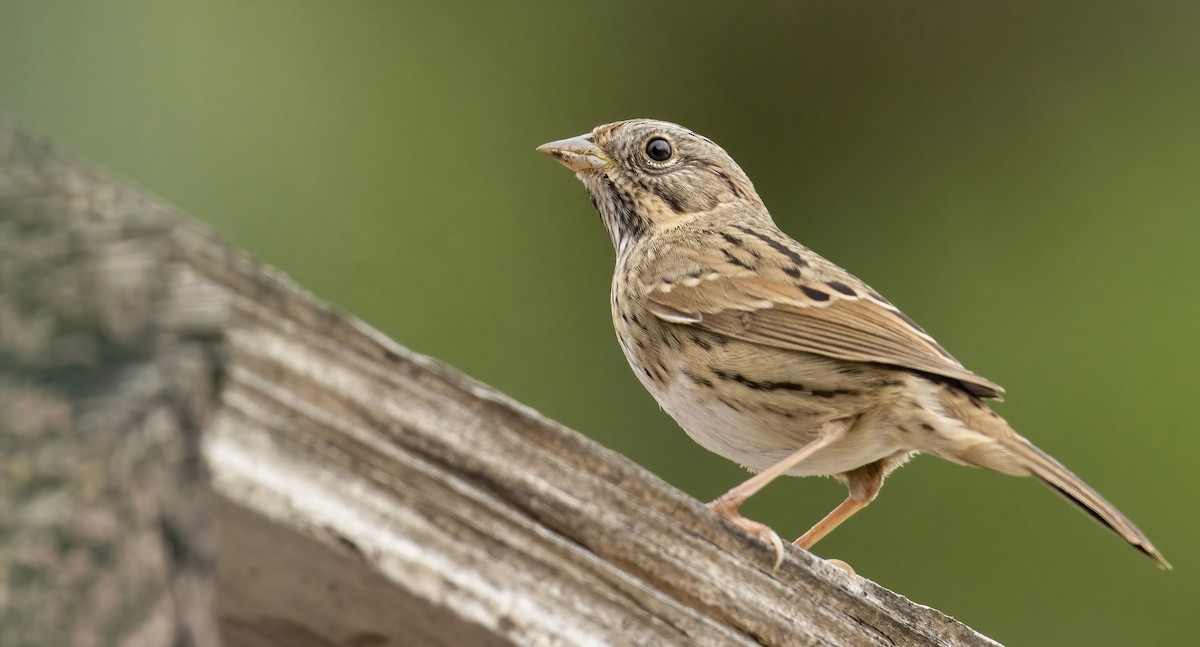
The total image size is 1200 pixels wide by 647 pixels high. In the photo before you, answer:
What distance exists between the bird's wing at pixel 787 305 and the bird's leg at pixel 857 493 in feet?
0.95

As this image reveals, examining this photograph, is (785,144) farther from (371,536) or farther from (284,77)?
(371,536)

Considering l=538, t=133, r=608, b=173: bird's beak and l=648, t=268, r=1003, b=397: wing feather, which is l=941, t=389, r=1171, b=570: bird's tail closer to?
l=648, t=268, r=1003, b=397: wing feather

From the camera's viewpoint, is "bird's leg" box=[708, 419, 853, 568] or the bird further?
the bird

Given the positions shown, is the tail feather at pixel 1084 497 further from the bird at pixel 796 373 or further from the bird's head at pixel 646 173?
the bird's head at pixel 646 173

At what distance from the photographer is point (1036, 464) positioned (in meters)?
2.37

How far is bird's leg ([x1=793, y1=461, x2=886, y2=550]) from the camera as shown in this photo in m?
2.82

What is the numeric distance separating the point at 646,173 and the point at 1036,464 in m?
1.49

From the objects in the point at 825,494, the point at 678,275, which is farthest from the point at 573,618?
Answer: the point at 825,494

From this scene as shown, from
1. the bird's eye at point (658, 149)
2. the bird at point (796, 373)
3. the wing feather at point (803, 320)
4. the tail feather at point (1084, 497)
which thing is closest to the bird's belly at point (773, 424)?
the bird at point (796, 373)

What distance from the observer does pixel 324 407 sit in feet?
3.34

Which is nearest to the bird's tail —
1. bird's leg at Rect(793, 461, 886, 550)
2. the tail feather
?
the tail feather

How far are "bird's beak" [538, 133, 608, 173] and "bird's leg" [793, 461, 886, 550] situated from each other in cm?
103

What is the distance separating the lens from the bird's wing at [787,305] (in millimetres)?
2681

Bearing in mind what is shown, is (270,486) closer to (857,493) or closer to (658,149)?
(857,493)
